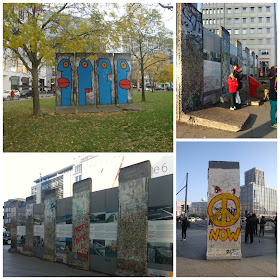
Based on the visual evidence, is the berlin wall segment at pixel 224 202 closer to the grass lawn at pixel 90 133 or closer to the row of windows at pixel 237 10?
the grass lawn at pixel 90 133

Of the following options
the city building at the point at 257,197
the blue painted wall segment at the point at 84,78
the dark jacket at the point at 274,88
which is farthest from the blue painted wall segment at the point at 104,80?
the city building at the point at 257,197

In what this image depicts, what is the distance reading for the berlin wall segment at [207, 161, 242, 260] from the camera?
729 cm

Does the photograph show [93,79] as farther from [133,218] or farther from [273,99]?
[273,99]

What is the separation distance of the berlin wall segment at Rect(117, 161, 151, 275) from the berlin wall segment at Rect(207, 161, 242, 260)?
167 centimetres

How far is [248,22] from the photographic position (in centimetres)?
5234

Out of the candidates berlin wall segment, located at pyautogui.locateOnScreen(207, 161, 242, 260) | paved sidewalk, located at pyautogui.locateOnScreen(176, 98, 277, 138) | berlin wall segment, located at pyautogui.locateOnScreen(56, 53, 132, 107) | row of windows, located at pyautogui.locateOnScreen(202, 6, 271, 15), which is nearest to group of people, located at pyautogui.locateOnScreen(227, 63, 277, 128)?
paved sidewalk, located at pyautogui.locateOnScreen(176, 98, 277, 138)

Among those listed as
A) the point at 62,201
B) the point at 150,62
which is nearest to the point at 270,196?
the point at 150,62

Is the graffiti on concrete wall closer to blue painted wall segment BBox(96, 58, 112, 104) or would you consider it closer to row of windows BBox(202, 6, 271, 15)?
blue painted wall segment BBox(96, 58, 112, 104)

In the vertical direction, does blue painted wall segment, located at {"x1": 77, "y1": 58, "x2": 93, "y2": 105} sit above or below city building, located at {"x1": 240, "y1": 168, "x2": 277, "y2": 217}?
above

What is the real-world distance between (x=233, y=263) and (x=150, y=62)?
22311 mm

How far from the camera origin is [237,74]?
10062 mm

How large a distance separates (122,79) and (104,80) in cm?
100

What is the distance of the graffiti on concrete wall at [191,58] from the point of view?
8992mm

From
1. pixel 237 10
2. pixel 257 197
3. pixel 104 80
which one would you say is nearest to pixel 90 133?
pixel 104 80
